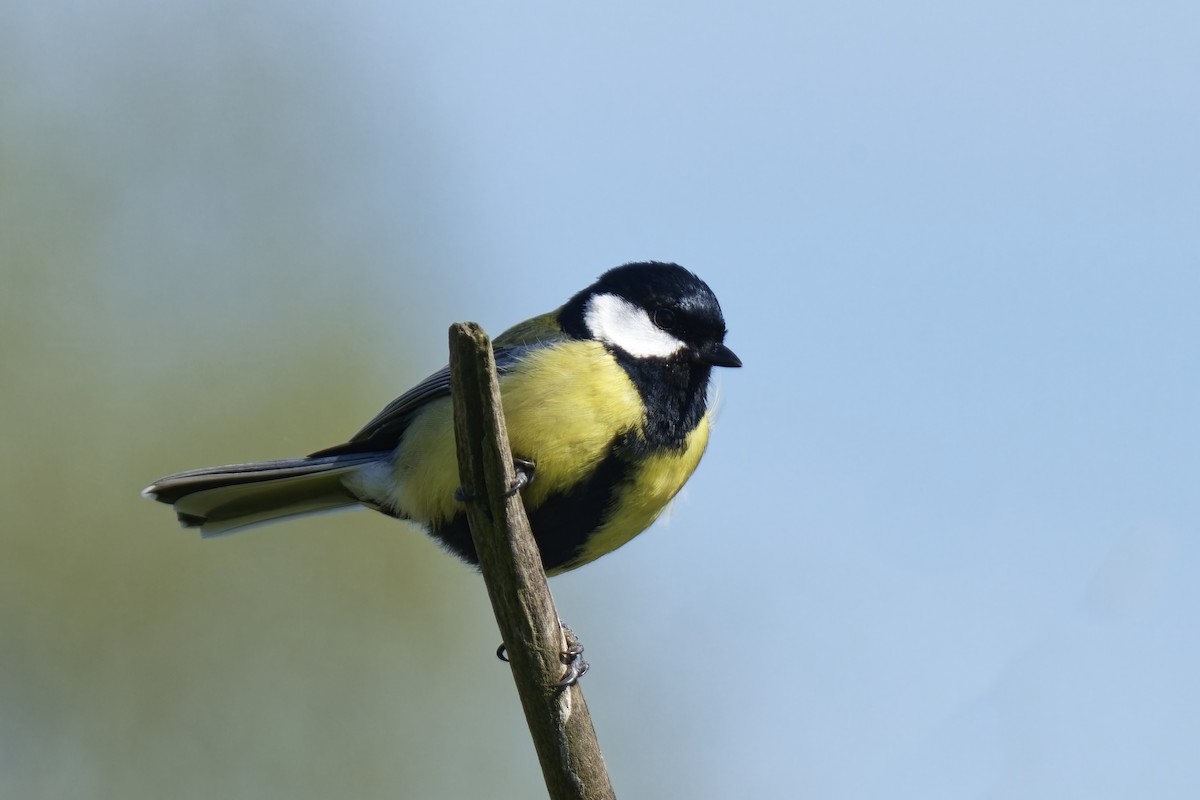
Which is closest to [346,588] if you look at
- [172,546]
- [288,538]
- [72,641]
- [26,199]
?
[288,538]

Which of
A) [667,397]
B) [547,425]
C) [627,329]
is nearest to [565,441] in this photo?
[547,425]

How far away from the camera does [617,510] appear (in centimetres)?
300

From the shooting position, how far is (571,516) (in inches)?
117

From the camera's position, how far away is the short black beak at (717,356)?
3289 millimetres

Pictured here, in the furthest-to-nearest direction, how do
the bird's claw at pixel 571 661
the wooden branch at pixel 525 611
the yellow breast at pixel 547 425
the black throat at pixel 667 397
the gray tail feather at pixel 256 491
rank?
the gray tail feather at pixel 256 491, the black throat at pixel 667 397, the yellow breast at pixel 547 425, the bird's claw at pixel 571 661, the wooden branch at pixel 525 611

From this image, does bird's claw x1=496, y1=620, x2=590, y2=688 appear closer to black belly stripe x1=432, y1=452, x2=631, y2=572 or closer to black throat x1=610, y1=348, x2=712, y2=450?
black belly stripe x1=432, y1=452, x2=631, y2=572

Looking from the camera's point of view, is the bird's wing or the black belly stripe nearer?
the black belly stripe

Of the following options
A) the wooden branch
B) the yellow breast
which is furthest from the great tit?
the wooden branch

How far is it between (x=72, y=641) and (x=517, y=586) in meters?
3.89

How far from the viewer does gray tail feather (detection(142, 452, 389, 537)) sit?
126 inches

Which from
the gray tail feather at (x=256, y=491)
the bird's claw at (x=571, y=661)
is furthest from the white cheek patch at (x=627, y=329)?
the bird's claw at (x=571, y=661)

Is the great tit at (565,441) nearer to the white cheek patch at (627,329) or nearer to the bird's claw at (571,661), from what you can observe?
the white cheek patch at (627,329)

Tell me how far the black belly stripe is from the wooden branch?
50 cm

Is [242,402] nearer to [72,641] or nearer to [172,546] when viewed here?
[172,546]
